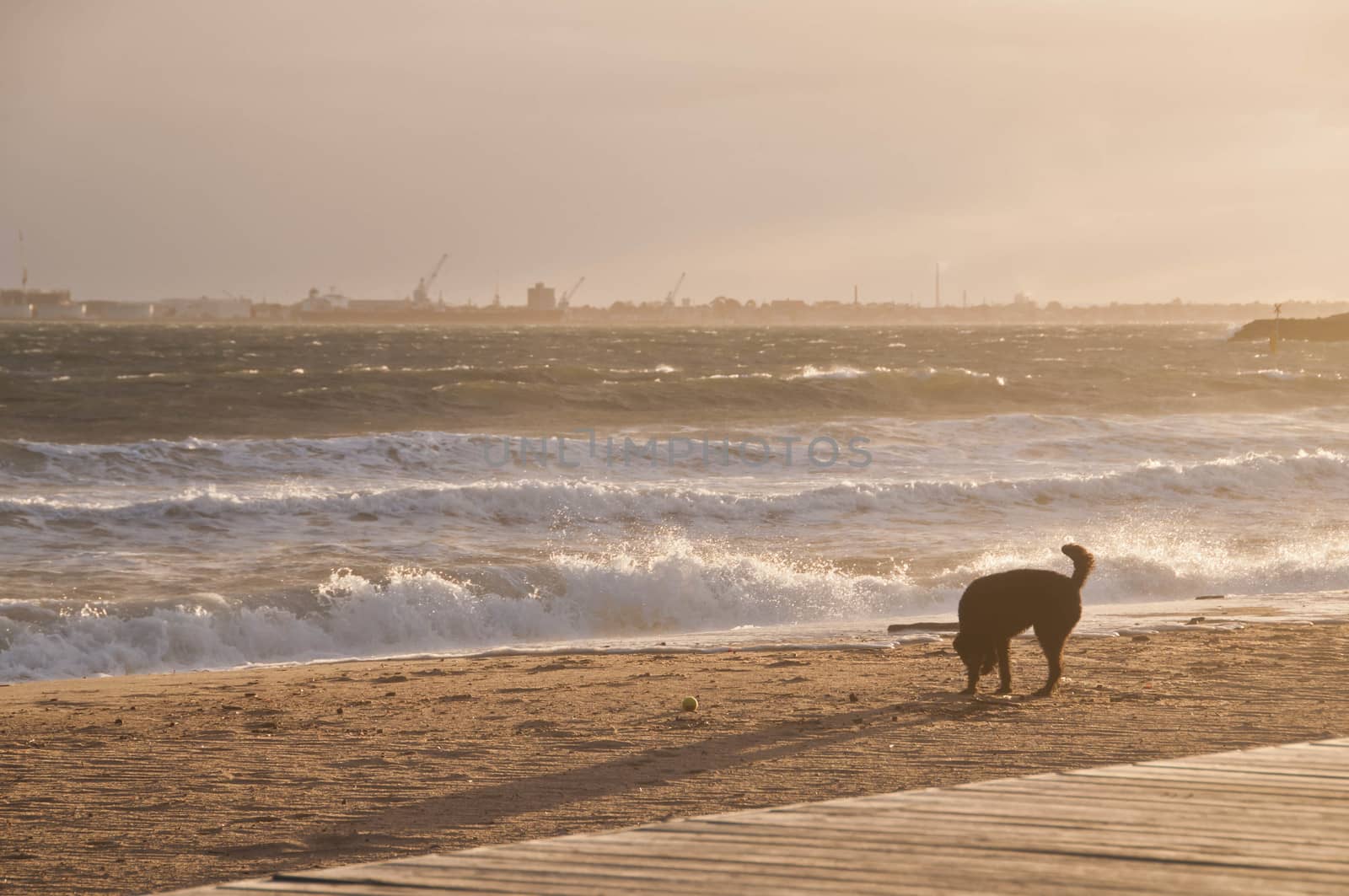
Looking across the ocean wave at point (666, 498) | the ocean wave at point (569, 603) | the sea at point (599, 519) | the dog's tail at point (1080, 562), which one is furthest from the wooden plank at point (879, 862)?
the ocean wave at point (666, 498)

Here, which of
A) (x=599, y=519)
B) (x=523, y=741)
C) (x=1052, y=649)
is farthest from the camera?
(x=599, y=519)

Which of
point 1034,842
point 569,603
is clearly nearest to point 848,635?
point 569,603

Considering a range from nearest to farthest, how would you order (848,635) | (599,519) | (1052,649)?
(1052,649) < (848,635) < (599,519)

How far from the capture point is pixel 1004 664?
9.07 metres

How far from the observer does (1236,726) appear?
8.00 meters

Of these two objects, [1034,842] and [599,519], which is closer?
[1034,842]

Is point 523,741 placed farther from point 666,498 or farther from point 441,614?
point 666,498

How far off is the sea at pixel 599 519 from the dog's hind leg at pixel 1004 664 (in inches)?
112

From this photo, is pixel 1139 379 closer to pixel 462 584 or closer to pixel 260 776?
pixel 462 584

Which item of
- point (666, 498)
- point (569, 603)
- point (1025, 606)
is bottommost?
point (569, 603)

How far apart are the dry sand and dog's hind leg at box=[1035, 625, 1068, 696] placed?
11 cm

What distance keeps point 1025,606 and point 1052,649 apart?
15.9 inches

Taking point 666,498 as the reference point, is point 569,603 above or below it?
below

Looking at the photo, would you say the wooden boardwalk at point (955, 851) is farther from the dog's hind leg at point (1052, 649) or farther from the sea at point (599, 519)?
the sea at point (599, 519)
